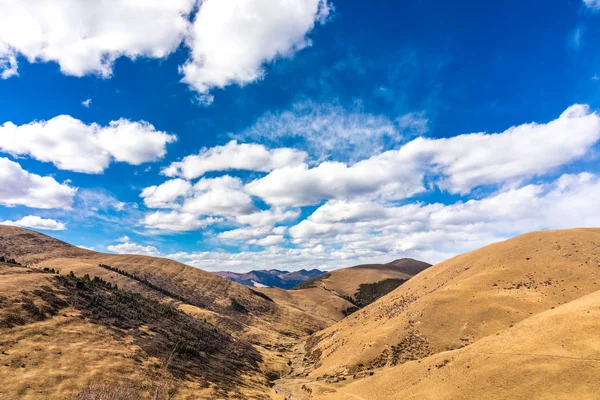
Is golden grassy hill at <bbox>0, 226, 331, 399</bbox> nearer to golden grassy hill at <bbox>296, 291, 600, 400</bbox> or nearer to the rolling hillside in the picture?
the rolling hillside

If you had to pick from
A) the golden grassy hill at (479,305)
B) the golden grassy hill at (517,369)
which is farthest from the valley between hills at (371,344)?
the golden grassy hill at (479,305)

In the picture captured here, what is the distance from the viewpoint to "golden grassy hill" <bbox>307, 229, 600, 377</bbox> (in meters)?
54.4

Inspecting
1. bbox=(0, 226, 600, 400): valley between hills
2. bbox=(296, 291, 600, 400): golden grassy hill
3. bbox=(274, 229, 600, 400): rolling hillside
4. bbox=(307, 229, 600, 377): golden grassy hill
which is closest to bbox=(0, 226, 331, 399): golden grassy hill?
bbox=(0, 226, 600, 400): valley between hills

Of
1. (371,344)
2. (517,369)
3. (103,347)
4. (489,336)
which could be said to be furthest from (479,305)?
(103,347)

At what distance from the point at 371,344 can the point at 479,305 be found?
22.8m

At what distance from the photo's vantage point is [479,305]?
5981 centimetres

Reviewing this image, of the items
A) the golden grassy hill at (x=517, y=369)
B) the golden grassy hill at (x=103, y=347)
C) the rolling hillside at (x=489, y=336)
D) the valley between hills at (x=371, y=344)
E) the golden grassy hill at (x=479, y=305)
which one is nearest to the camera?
the golden grassy hill at (x=517, y=369)

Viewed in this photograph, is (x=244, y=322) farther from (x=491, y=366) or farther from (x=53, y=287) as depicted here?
(x=491, y=366)

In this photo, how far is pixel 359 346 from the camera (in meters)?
61.8

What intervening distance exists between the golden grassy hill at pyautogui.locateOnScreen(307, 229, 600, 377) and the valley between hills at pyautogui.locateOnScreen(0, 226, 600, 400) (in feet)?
1.01

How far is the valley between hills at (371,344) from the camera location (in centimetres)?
3228

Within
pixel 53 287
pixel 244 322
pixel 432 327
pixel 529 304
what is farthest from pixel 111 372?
pixel 244 322

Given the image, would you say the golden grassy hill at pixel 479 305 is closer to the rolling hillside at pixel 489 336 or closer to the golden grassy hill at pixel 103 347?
the rolling hillside at pixel 489 336

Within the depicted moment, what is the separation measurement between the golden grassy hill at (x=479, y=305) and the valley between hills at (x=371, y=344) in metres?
0.31
